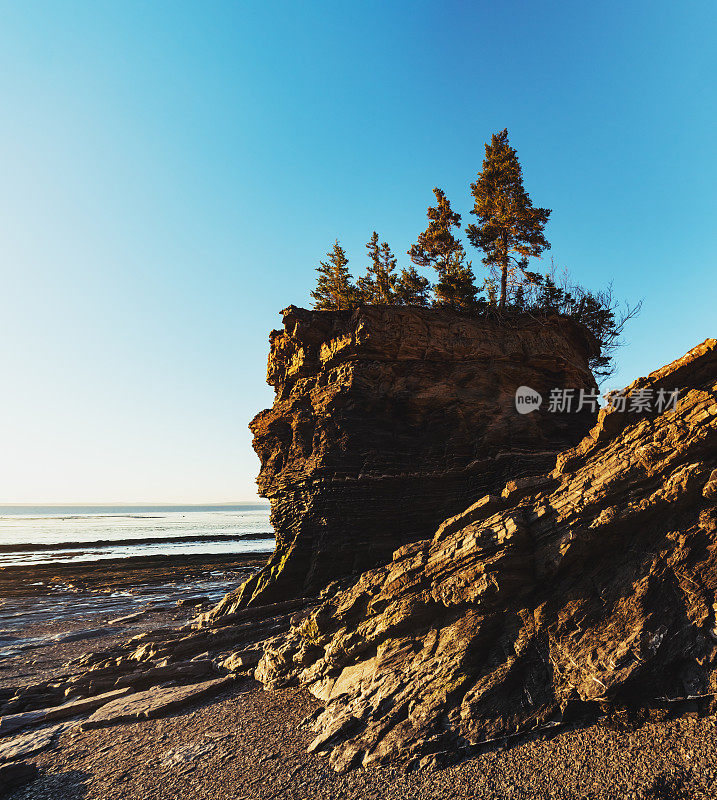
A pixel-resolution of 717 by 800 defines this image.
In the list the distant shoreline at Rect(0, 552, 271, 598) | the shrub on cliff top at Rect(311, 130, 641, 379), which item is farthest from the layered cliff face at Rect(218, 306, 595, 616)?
the distant shoreline at Rect(0, 552, 271, 598)

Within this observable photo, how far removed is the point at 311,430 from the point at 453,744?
1529cm

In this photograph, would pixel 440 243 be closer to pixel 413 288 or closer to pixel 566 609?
pixel 413 288

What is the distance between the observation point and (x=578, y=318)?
25281mm

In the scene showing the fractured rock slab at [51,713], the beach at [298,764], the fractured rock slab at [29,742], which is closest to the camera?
the beach at [298,764]

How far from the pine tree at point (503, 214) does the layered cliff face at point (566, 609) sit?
17.1 m

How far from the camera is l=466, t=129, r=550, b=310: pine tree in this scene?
2705cm

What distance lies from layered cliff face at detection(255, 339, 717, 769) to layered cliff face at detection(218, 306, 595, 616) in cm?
717

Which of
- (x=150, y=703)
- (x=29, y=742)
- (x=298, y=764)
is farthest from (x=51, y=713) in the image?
(x=298, y=764)

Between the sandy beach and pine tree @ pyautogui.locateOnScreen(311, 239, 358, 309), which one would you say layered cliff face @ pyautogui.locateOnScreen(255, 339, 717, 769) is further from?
pine tree @ pyautogui.locateOnScreen(311, 239, 358, 309)

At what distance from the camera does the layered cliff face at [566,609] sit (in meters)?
9.06

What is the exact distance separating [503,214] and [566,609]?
2518 cm

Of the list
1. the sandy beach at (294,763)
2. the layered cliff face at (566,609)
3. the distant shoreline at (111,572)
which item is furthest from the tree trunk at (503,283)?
the distant shoreline at (111,572)

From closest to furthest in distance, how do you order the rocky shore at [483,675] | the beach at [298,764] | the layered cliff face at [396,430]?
the beach at [298,764], the rocky shore at [483,675], the layered cliff face at [396,430]

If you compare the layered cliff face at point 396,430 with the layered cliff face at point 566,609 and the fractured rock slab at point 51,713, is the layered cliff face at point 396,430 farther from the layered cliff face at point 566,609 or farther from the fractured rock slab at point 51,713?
the fractured rock slab at point 51,713
